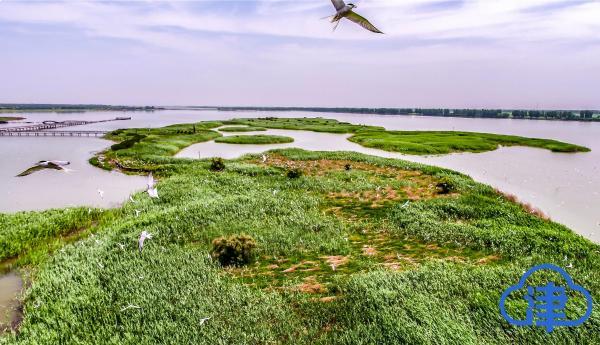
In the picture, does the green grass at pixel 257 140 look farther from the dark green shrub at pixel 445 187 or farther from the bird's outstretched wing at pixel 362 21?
the bird's outstretched wing at pixel 362 21

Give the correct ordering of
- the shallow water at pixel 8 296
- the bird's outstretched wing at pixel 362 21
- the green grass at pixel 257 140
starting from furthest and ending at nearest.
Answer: the green grass at pixel 257 140 < the shallow water at pixel 8 296 < the bird's outstretched wing at pixel 362 21

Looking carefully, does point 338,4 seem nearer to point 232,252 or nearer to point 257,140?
point 232,252

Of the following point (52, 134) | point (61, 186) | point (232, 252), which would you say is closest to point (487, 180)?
point (232, 252)

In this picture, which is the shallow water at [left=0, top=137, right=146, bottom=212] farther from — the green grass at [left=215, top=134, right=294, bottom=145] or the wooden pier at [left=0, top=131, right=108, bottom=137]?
the wooden pier at [left=0, top=131, right=108, bottom=137]

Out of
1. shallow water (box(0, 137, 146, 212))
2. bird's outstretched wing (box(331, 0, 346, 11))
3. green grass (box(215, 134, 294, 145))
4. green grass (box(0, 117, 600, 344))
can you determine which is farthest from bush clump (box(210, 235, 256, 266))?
green grass (box(215, 134, 294, 145))

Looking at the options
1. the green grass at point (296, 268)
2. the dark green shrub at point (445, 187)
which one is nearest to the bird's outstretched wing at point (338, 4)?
the green grass at point (296, 268)

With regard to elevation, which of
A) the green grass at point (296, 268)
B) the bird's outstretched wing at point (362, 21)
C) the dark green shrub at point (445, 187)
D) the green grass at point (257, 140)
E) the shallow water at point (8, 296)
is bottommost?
the shallow water at point (8, 296)

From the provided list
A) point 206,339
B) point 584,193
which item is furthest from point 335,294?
point 584,193

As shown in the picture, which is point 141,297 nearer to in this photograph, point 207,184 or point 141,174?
point 207,184
